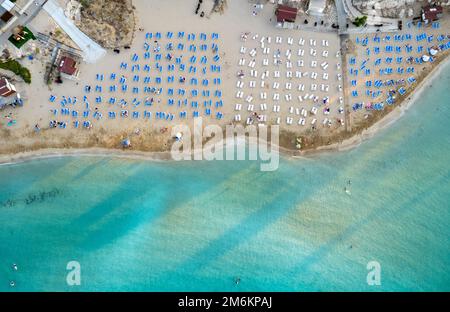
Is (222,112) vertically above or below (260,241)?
above

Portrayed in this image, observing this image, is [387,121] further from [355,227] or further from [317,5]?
[317,5]

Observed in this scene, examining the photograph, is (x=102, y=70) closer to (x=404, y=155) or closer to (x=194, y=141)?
(x=194, y=141)

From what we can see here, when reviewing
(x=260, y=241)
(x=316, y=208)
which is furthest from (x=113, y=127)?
(x=316, y=208)

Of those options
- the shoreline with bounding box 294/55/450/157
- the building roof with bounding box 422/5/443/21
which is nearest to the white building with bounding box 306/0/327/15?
the building roof with bounding box 422/5/443/21

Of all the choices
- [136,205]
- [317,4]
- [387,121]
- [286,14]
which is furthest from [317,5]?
[136,205]

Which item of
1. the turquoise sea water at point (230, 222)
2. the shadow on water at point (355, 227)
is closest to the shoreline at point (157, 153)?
the turquoise sea water at point (230, 222)

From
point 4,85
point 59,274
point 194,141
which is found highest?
point 4,85

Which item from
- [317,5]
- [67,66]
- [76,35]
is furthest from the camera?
[317,5]
